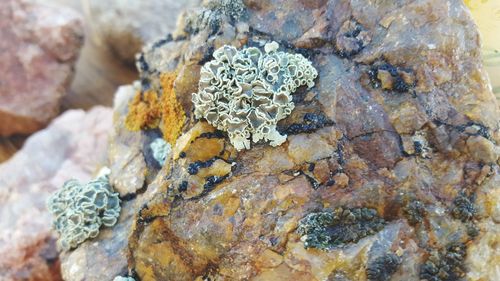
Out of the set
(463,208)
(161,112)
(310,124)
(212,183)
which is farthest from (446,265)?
(161,112)

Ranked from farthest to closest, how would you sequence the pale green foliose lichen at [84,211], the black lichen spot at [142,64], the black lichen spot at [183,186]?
the black lichen spot at [142,64] → the pale green foliose lichen at [84,211] → the black lichen spot at [183,186]

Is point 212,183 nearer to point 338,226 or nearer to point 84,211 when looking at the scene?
point 338,226

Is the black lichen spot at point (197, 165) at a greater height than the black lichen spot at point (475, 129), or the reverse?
the black lichen spot at point (475, 129)

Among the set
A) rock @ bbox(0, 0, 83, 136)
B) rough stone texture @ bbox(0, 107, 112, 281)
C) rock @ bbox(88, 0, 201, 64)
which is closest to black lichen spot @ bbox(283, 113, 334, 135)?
rough stone texture @ bbox(0, 107, 112, 281)

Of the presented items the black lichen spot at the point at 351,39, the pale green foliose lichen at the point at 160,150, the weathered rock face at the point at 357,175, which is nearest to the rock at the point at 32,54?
the pale green foliose lichen at the point at 160,150

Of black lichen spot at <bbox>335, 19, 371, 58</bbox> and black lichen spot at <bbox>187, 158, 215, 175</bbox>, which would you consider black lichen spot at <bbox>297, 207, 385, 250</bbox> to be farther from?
black lichen spot at <bbox>335, 19, 371, 58</bbox>

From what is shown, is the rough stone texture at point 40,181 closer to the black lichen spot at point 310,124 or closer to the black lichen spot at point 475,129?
the black lichen spot at point 310,124
